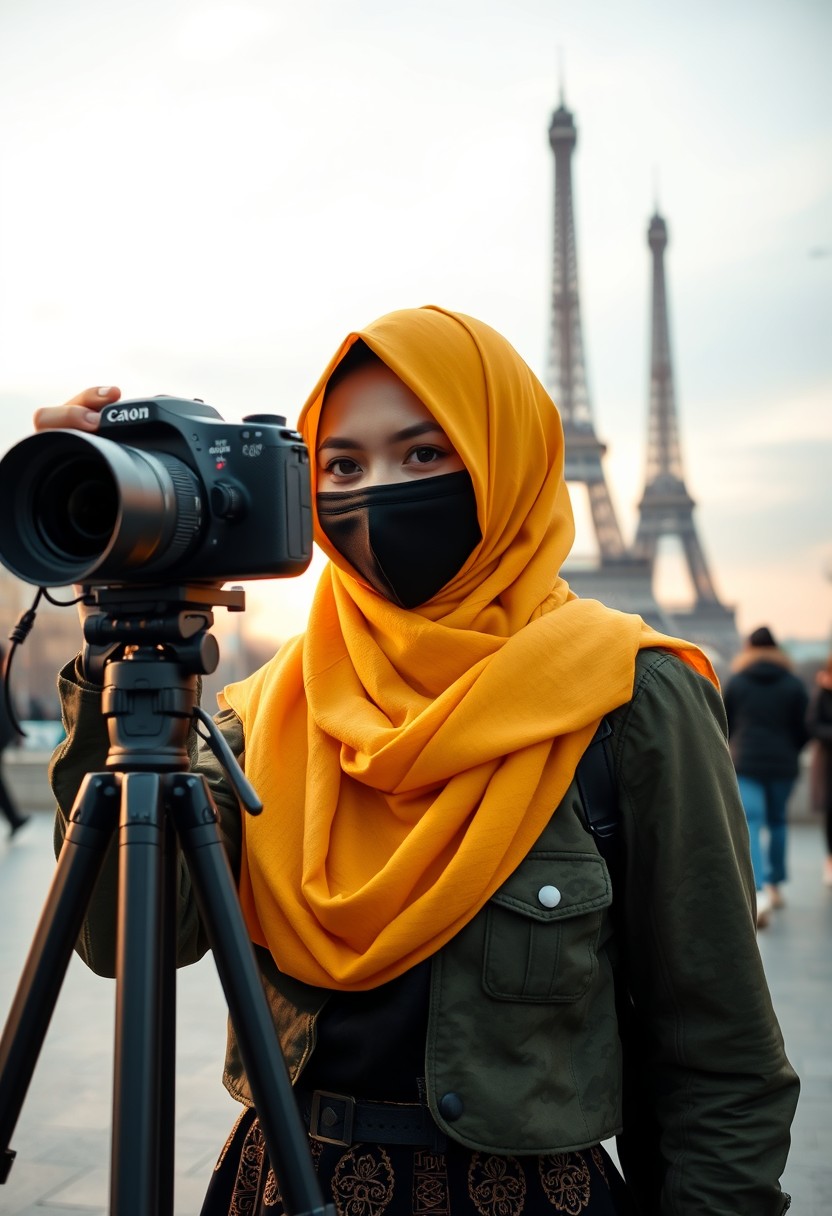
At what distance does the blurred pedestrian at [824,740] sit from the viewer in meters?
9.07

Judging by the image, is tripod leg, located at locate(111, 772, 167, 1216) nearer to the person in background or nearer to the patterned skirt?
the patterned skirt

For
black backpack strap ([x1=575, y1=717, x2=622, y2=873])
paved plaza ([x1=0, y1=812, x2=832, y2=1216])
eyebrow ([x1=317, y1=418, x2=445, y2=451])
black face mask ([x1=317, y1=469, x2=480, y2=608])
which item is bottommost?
paved plaza ([x1=0, y1=812, x2=832, y2=1216])

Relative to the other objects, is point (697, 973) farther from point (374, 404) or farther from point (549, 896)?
point (374, 404)

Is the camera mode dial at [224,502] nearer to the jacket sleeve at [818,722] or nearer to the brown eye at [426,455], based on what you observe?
the brown eye at [426,455]

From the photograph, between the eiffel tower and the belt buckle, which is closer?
the belt buckle

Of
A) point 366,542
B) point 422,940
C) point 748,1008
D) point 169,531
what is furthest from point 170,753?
point 748,1008

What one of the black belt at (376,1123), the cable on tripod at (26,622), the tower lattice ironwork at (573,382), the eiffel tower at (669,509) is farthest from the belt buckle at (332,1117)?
the eiffel tower at (669,509)

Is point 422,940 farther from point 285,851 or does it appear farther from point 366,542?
point 366,542

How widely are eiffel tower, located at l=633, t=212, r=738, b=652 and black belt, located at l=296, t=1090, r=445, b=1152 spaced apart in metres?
37.3

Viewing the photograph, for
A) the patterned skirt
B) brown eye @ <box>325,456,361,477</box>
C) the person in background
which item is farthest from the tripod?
the person in background

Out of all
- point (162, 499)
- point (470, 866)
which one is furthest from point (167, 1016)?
point (162, 499)

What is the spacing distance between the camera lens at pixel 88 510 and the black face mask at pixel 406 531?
50 cm

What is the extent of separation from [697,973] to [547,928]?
21cm

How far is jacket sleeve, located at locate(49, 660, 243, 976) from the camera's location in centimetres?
160
